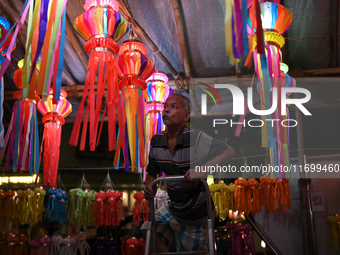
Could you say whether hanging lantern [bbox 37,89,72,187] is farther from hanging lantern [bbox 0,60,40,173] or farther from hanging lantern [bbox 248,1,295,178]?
hanging lantern [bbox 248,1,295,178]

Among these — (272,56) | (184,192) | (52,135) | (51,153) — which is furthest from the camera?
(52,135)

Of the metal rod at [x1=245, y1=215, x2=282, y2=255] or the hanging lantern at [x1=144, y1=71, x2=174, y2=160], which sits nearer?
the hanging lantern at [x1=144, y1=71, x2=174, y2=160]

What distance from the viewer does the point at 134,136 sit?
2.52 meters

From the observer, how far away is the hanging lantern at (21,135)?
2494mm

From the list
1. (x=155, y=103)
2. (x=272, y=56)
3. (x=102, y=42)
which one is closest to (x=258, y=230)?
→ (x=155, y=103)

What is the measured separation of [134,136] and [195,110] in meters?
3.06

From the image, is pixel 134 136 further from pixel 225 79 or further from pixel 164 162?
pixel 225 79

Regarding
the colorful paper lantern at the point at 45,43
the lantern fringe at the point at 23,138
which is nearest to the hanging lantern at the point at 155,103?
the lantern fringe at the point at 23,138

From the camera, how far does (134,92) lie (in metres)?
2.62

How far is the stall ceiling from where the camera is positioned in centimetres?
328

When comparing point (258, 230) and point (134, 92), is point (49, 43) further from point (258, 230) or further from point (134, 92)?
point (258, 230)

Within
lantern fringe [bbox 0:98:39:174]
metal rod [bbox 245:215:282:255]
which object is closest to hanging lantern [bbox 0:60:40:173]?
lantern fringe [bbox 0:98:39:174]

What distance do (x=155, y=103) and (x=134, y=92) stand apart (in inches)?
28.6

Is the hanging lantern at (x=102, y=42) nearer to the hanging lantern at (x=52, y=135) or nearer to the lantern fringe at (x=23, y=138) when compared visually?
the lantern fringe at (x=23, y=138)
